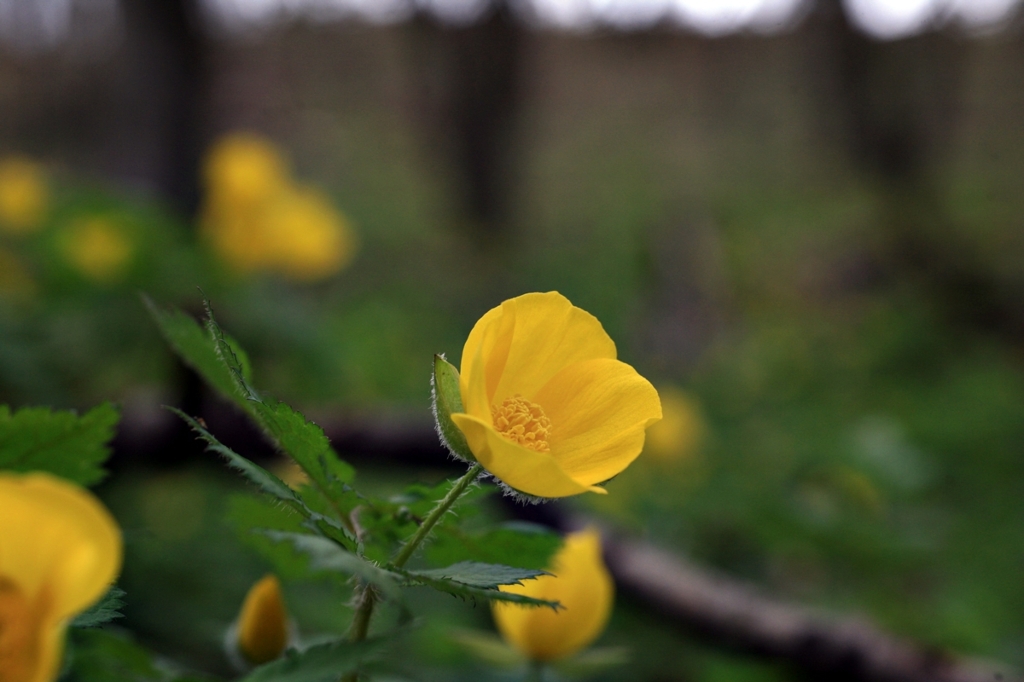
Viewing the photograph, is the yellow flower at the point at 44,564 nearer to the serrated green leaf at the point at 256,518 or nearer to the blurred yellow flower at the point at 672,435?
the serrated green leaf at the point at 256,518

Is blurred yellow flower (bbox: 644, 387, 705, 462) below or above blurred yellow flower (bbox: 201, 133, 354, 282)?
below

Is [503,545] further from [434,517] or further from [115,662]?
[115,662]

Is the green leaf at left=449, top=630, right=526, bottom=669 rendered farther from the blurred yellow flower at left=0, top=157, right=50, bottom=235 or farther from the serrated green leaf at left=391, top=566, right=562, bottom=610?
the blurred yellow flower at left=0, top=157, right=50, bottom=235

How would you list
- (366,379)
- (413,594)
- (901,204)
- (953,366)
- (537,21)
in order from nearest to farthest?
(413,594)
(366,379)
(953,366)
(901,204)
(537,21)

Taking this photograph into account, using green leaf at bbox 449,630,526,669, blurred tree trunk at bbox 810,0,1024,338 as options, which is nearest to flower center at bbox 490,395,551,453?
green leaf at bbox 449,630,526,669

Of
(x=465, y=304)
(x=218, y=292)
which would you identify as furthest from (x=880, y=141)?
(x=218, y=292)

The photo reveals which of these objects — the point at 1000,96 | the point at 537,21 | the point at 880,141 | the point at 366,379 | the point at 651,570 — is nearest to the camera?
the point at 651,570

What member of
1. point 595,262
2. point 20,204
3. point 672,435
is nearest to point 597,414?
point 672,435

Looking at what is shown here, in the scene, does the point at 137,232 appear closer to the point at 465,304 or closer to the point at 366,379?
the point at 366,379

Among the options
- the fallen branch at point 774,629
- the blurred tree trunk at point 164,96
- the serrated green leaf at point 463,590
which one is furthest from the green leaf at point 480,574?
the blurred tree trunk at point 164,96
